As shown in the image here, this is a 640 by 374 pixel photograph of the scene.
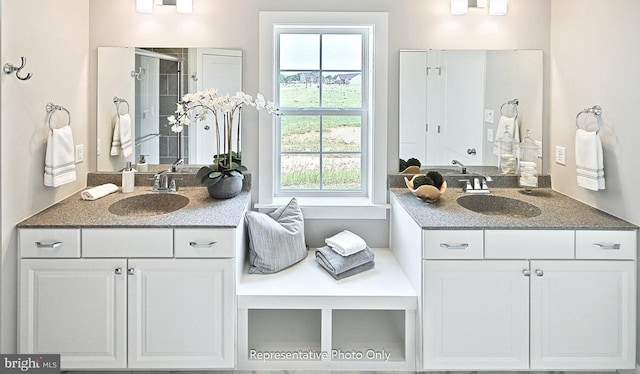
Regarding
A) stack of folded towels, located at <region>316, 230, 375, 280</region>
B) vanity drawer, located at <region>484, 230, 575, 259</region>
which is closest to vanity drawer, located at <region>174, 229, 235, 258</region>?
stack of folded towels, located at <region>316, 230, 375, 280</region>

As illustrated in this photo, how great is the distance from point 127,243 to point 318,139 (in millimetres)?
1441

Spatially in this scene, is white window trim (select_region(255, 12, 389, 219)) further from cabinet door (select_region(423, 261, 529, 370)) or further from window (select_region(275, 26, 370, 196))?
cabinet door (select_region(423, 261, 529, 370))

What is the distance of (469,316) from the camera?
2.56m

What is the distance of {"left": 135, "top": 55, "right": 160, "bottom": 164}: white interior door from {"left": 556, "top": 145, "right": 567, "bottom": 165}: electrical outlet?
2.35 m

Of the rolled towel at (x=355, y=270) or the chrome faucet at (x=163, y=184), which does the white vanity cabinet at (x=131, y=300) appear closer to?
the rolled towel at (x=355, y=270)

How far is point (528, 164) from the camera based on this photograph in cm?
337

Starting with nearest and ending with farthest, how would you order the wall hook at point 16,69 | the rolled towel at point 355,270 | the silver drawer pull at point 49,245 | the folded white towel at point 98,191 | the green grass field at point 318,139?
the wall hook at point 16,69, the silver drawer pull at point 49,245, the rolled towel at point 355,270, the folded white towel at point 98,191, the green grass field at point 318,139

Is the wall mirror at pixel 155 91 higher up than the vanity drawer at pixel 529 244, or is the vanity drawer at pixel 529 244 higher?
the wall mirror at pixel 155 91

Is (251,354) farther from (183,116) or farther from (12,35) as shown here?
(12,35)

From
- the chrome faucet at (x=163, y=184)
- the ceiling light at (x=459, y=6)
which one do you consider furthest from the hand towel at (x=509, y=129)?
the chrome faucet at (x=163, y=184)

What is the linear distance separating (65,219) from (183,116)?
88 centimetres

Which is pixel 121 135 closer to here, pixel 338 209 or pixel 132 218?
pixel 132 218

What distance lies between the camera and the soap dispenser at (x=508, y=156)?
11.3ft

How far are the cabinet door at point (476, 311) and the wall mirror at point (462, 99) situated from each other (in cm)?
104
